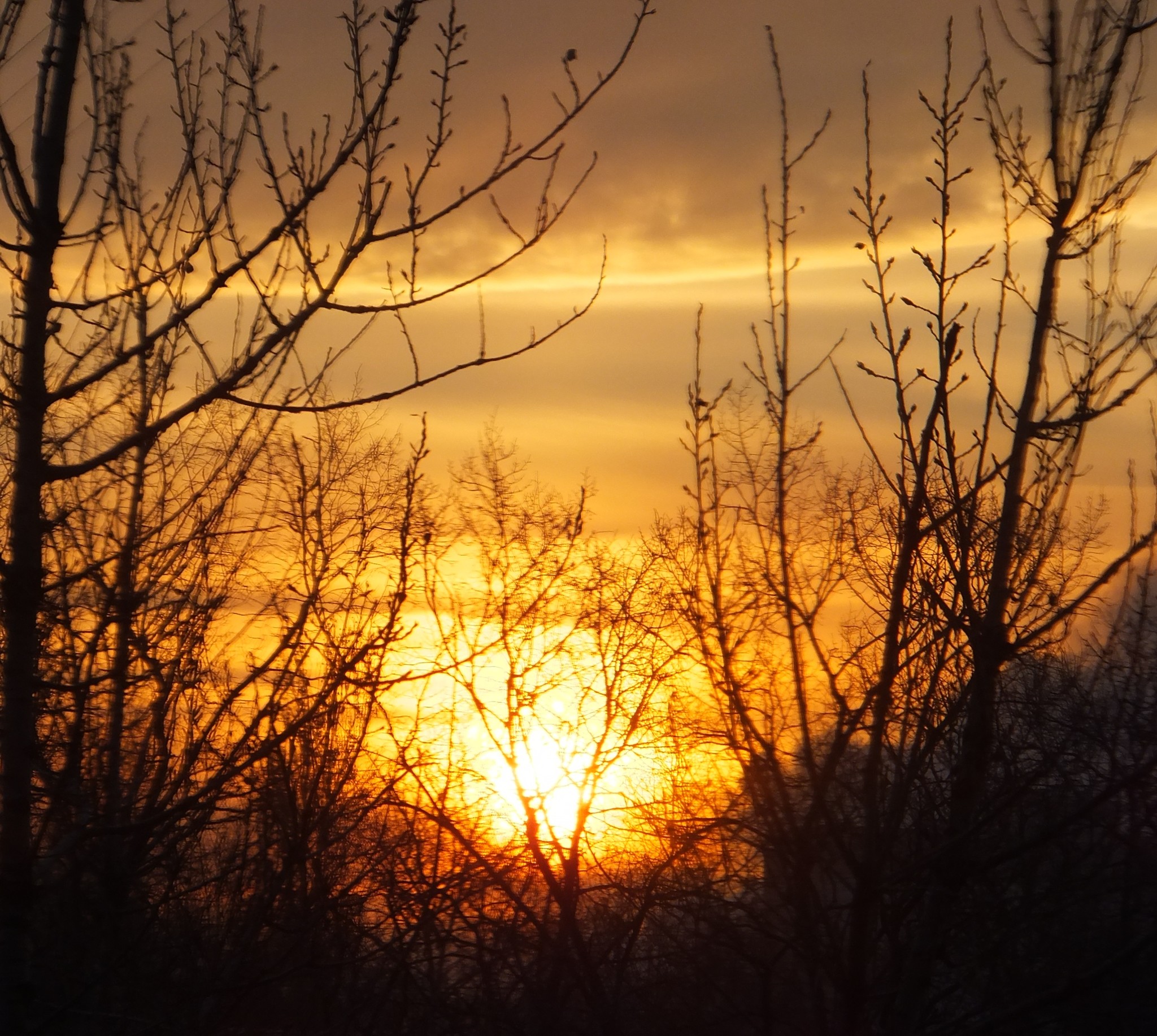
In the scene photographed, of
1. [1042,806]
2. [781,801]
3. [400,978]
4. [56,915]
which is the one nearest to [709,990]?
[400,978]

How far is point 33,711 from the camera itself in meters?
2.92

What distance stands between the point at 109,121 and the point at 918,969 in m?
4.10

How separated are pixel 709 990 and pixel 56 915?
598 cm

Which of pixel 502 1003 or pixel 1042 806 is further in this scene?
pixel 502 1003

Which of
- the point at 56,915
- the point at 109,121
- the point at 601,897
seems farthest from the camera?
the point at 601,897

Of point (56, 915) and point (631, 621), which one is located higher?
point (631, 621)

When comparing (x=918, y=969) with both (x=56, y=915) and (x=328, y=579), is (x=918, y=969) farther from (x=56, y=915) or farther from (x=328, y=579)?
(x=56, y=915)

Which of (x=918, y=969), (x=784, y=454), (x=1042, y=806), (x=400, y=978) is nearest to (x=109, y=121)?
(x=784, y=454)

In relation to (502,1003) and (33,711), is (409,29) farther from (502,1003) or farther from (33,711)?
(502,1003)

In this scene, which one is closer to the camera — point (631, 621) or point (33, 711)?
point (33, 711)

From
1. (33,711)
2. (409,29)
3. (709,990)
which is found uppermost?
(409,29)

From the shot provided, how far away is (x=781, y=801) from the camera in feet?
13.3

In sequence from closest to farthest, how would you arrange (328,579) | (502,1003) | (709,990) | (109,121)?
(109,121) < (328,579) < (709,990) < (502,1003)

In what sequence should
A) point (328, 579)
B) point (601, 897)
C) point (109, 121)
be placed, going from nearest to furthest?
point (109, 121) < point (328, 579) < point (601, 897)
